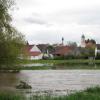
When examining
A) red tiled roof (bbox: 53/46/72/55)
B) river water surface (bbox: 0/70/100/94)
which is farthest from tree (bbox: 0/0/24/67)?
red tiled roof (bbox: 53/46/72/55)

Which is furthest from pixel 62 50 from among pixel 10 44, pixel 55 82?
pixel 55 82

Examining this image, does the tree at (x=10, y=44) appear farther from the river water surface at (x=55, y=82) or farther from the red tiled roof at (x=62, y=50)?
the red tiled roof at (x=62, y=50)

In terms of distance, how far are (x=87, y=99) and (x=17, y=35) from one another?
4264 cm

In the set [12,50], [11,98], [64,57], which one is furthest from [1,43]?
[64,57]

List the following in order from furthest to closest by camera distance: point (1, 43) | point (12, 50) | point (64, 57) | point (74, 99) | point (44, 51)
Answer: point (44, 51), point (64, 57), point (12, 50), point (1, 43), point (74, 99)

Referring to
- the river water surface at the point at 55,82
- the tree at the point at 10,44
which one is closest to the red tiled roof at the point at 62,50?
the tree at the point at 10,44

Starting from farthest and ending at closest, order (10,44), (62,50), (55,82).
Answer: (62,50) → (10,44) → (55,82)

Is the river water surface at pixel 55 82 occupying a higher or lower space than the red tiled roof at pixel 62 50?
lower

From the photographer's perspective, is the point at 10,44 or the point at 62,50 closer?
the point at 10,44

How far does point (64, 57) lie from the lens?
4616 inches

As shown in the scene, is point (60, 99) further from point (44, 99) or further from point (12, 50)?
point (12, 50)

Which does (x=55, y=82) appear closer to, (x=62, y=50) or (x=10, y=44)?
(x=10, y=44)

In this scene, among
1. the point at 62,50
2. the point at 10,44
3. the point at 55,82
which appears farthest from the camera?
the point at 62,50

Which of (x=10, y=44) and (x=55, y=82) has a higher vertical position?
(x=10, y=44)
